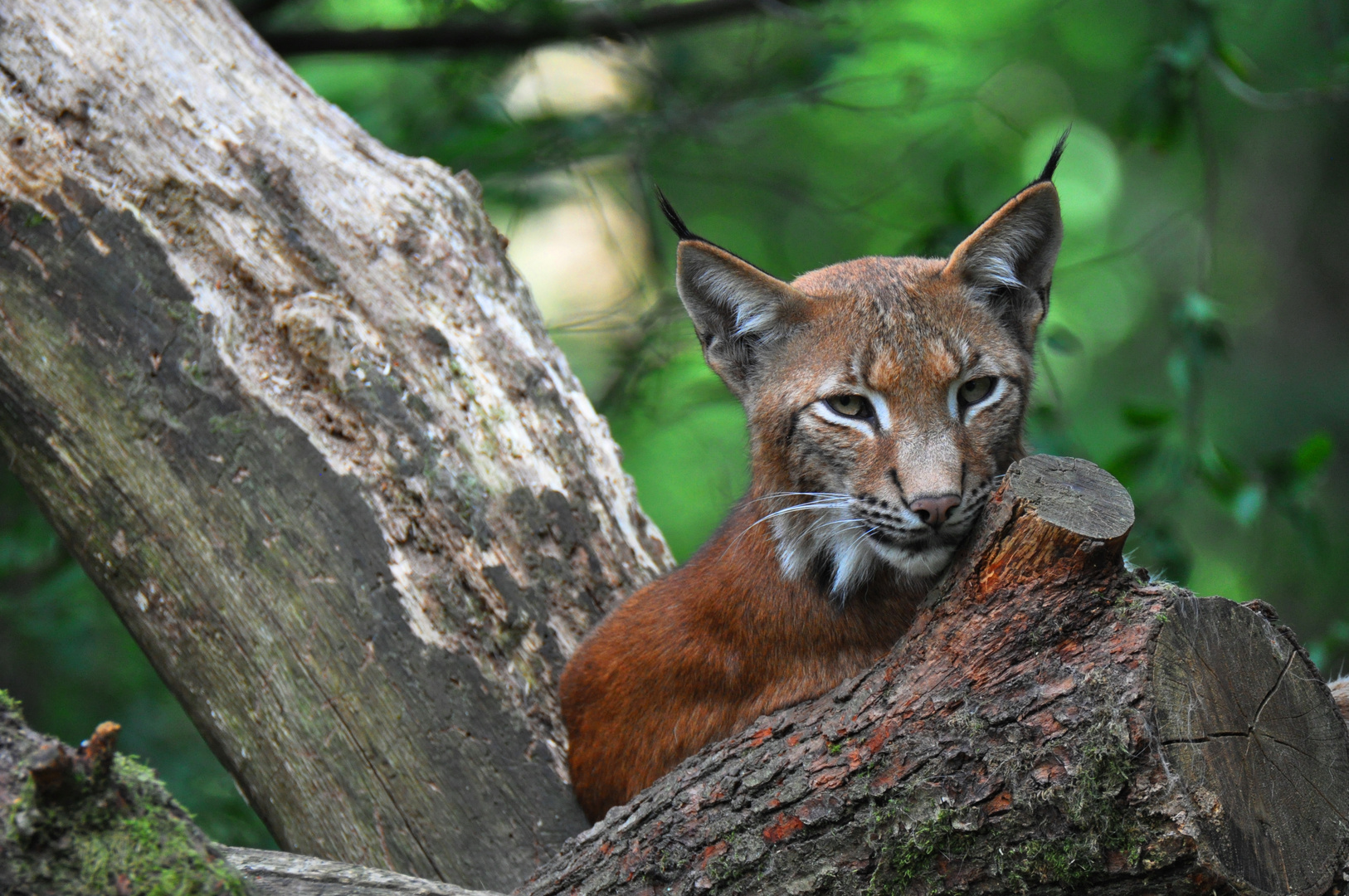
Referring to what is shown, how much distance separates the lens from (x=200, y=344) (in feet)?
13.6

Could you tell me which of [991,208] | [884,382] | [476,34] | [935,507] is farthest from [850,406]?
[991,208]

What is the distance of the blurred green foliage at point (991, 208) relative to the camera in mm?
6168

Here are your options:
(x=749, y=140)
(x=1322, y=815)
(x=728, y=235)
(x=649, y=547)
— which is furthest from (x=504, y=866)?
(x=728, y=235)

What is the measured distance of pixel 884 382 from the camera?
3.31 meters

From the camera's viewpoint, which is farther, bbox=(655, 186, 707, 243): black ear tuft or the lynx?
bbox=(655, 186, 707, 243): black ear tuft

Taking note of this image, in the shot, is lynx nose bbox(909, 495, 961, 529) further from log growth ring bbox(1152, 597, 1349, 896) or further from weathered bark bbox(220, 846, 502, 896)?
weathered bark bbox(220, 846, 502, 896)

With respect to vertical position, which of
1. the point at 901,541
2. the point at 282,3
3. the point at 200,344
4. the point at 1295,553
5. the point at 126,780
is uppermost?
the point at 282,3

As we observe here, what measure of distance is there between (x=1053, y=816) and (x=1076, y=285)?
43.9 feet

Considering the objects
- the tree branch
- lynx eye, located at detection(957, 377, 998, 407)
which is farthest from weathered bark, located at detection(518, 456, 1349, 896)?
the tree branch

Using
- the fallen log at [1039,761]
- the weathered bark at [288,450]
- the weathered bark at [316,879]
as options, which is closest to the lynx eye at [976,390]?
the fallen log at [1039,761]

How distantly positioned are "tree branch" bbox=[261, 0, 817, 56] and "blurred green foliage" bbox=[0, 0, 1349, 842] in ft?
0.43

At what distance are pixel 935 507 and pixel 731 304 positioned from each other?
3.82ft

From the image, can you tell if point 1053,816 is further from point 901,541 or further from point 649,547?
point 649,547

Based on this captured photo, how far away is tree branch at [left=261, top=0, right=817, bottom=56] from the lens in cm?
703
